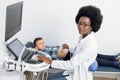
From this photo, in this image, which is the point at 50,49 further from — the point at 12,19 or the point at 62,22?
the point at 12,19

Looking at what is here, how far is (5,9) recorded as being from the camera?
176 cm

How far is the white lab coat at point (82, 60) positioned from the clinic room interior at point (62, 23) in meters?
1.09

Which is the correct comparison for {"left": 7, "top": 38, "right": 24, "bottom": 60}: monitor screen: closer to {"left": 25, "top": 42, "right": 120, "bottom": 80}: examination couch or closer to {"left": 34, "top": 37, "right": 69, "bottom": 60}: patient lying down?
{"left": 34, "top": 37, "right": 69, "bottom": 60}: patient lying down

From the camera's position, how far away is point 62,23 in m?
3.22

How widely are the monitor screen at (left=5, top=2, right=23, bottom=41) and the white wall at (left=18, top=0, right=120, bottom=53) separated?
2.88 feet

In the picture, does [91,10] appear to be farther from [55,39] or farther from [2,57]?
[55,39]

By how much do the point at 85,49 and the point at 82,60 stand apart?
92mm


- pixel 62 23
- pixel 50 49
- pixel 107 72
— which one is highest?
pixel 62 23

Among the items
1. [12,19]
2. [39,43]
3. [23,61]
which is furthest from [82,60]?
[39,43]

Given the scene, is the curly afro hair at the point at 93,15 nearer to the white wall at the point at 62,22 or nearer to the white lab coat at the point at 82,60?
the white lab coat at the point at 82,60

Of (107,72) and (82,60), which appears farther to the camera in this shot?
(107,72)

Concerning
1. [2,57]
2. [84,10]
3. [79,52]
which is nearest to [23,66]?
[2,57]

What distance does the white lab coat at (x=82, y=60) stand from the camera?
2010mm

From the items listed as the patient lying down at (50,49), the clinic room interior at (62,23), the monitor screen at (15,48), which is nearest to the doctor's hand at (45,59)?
the monitor screen at (15,48)
